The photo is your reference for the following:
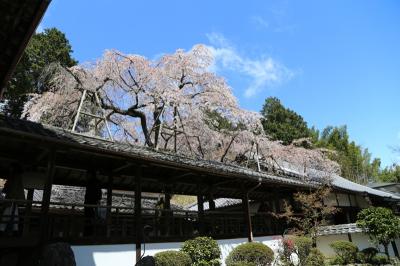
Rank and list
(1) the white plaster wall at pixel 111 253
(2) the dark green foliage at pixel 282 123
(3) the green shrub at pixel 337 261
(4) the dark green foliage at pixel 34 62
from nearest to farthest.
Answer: (1) the white plaster wall at pixel 111 253
(3) the green shrub at pixel 337 261
(4) the dark green foliage at pixel 34 62
(2) the dark green foliage at pixel 282 123

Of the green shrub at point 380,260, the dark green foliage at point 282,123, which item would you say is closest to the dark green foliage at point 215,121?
the green shrub at point 380,260

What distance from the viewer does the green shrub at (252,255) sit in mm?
11820

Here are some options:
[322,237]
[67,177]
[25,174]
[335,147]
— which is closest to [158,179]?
[67,177]

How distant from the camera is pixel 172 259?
970 centimetres

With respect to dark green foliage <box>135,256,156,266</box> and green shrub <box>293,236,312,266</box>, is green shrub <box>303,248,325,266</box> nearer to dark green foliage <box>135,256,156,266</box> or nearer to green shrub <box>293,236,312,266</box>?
green shrub <box>293,236,312,266</box>

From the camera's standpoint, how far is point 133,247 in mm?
10156

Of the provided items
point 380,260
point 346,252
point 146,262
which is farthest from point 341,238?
point 146,262

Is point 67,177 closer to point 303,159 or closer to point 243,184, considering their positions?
point 243,184

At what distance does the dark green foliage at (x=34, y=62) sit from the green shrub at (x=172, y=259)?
16727mm

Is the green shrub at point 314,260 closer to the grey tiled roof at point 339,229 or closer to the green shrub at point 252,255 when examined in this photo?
the green shrub at point 252,255

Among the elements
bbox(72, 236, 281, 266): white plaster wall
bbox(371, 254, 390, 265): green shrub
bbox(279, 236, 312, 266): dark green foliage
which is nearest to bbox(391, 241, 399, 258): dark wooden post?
bbox(371, 254, 390, 265): green shrub

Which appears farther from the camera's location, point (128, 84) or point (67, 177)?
point (128, 84)

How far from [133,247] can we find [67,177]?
4.16 meters

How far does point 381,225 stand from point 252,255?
7677mm
